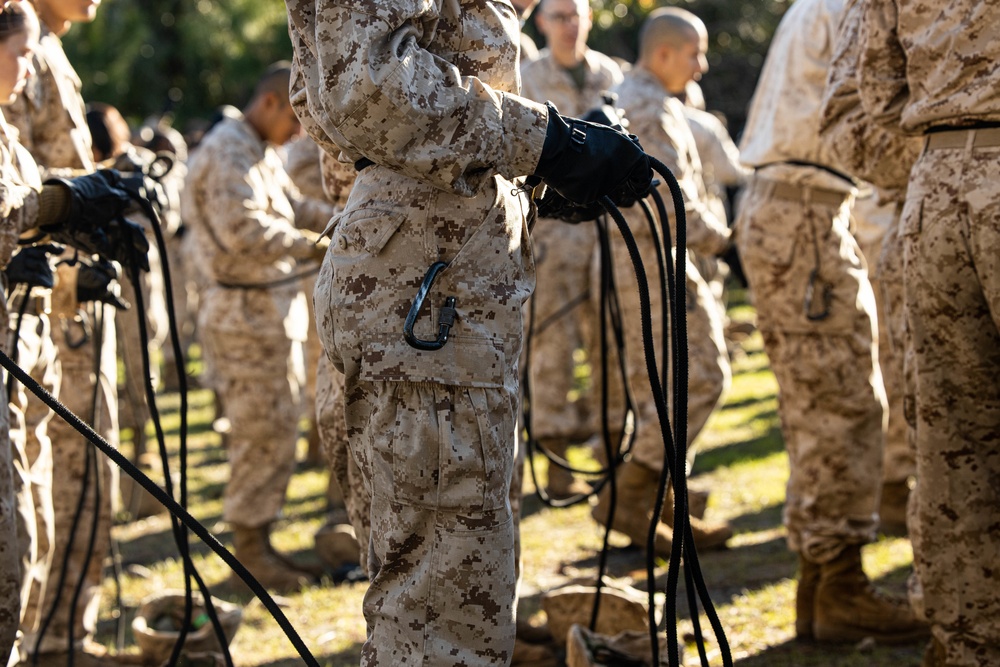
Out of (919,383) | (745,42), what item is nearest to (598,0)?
(745,42)

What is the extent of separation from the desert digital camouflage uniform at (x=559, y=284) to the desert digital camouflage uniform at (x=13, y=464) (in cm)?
416

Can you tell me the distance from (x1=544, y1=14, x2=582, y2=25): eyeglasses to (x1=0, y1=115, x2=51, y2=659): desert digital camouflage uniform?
4.60 m

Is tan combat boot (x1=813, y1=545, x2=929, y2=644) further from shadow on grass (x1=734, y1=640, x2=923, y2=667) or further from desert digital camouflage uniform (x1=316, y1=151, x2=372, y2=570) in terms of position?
desert digital camouflage uniform (x1=316, y1=151, x2=372, y2=570)

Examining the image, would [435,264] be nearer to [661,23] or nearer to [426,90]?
[426,90]

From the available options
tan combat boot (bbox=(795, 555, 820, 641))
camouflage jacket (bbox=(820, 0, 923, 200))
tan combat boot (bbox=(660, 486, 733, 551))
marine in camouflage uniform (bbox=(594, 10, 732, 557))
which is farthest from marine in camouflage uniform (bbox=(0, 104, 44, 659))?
tan combat boot (bbox=(660, 486, 733, 551))

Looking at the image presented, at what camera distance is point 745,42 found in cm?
2291

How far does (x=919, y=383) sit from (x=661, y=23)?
3.35m

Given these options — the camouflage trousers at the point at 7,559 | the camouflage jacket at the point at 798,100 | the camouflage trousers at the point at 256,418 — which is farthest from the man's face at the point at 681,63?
the camouflage trousers at the point at 7,559

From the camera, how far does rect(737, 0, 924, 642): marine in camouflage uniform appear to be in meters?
4.74

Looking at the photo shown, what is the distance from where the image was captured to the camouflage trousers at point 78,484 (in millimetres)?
4824

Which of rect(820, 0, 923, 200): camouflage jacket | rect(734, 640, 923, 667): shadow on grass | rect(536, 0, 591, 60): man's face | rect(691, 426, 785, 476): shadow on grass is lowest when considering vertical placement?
rect(734, 640, 923, 667): shadow on grass

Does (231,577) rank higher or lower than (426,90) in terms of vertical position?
lower

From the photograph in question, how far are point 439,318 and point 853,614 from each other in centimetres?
260

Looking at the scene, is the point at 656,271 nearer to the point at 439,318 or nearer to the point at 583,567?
the point at 583,567
